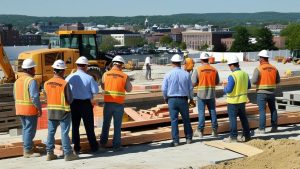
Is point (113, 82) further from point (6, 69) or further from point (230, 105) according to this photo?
point (6, 69)

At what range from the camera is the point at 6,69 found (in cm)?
1923

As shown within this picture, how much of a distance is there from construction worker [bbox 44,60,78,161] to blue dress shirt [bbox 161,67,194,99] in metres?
2.02

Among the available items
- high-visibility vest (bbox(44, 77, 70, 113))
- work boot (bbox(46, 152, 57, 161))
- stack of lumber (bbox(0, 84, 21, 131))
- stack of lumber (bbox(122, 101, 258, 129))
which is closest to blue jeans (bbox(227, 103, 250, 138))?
stack of lumber (bbox(122, 101, 258, 129))

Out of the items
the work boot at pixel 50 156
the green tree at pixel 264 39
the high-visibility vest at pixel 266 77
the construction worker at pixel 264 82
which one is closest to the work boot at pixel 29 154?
the work boot at pixel 50 156

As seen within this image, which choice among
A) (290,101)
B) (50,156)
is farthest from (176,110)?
(290,101)

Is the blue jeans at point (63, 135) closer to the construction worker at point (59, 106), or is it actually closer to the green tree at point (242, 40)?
the construction worker at point (59, 106)

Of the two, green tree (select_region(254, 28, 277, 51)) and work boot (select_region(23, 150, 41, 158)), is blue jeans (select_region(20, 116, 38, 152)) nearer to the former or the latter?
work boot (select_region(23, 150, 41, 158))

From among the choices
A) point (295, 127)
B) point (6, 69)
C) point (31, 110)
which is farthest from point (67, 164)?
point (6, 69)

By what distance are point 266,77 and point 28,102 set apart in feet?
16.7

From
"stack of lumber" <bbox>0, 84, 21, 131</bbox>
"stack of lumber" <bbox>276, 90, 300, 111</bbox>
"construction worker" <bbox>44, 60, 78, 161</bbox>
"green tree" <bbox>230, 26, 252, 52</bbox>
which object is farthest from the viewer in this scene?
"green tree" <bbox>230, 26, 252, 52</bbox>

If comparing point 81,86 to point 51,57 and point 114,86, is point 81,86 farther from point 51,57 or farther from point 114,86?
point 51,57

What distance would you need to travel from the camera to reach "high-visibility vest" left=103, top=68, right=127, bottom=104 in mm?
9867

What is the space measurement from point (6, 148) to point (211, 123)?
4.29m

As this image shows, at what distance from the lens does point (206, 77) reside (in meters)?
11.0
